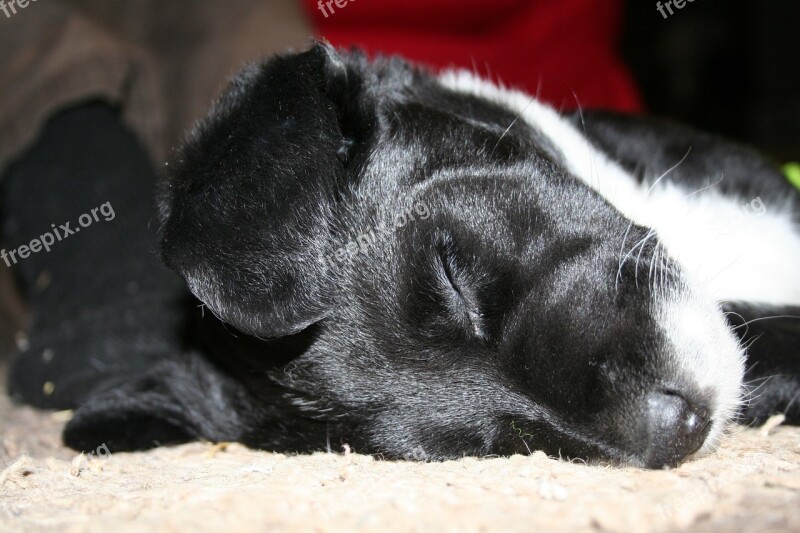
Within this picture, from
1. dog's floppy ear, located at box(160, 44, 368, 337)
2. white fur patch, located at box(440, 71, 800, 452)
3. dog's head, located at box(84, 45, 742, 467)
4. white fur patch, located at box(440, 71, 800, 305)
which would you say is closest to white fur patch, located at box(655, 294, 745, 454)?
dog's head, located at box(84, 45, 742, 467)

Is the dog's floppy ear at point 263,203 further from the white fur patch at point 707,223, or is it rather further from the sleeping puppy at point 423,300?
the white fur patch at point 707,223

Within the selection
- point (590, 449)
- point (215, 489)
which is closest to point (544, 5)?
point (590, 449)

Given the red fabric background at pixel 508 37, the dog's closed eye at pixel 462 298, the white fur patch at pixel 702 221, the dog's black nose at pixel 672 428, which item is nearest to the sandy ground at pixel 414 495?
the dog's black nose at pixel 672 428

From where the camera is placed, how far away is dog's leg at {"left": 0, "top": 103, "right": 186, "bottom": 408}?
2285 mm

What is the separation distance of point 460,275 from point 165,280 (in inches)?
60.6

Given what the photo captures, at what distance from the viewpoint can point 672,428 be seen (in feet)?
3.96

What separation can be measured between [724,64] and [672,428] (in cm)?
656

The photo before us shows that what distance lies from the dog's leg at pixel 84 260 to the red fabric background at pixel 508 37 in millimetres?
1041

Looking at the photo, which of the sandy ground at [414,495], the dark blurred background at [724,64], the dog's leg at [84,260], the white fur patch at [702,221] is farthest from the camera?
the dark blurred background at [724,64]

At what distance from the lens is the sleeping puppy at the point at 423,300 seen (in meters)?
1.27

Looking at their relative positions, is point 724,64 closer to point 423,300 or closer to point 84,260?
point 84,260

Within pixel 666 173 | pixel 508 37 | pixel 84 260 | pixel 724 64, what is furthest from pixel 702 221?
pixel 724 64

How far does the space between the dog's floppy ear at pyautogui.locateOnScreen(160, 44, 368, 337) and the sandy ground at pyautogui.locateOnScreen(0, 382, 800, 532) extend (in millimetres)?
303

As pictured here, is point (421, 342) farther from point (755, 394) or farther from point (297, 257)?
point (755, 394)
